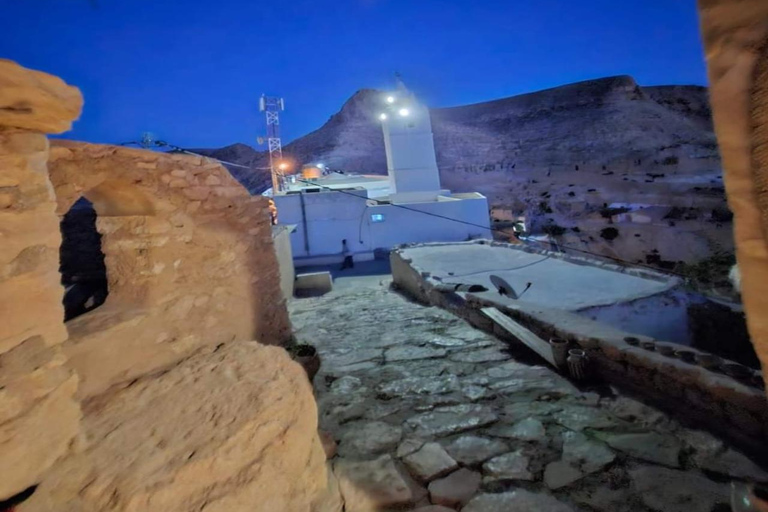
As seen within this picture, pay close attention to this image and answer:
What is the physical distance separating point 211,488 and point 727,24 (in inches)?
102

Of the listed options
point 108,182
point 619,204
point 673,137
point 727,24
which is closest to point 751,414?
point 727,24

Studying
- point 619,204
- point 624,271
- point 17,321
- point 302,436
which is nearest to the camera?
point 17,321

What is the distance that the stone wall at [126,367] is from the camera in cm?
143

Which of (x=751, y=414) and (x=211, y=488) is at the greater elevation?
(x=211, y=488)

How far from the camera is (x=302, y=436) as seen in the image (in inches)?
79.7

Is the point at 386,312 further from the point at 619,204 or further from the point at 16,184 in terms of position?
the point at 619,204

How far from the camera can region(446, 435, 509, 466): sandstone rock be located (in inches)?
104

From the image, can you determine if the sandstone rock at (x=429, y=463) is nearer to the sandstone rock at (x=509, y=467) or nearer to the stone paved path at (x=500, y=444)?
the stone paved path at (x=500, y=444)

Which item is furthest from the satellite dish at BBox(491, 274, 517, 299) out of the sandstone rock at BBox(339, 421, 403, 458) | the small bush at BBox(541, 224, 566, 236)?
the small bush at BBox(541, 224, 566, 236)

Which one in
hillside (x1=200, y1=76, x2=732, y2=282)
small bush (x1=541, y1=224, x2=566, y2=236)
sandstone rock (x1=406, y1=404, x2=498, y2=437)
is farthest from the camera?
small bush (x1=541, y1=224, x2=566, y2=236)

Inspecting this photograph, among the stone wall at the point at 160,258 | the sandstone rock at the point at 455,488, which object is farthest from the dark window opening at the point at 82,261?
the sandstone rock at the point at 455,488

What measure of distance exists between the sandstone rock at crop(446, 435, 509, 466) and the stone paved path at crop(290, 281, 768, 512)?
0.03 ft

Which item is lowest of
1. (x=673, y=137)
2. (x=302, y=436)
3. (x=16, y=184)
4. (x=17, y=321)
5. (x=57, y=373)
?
(x=302, y=436)

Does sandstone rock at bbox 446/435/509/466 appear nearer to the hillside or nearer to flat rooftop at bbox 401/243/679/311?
flat rooftop at bbox 401/243/679/311
